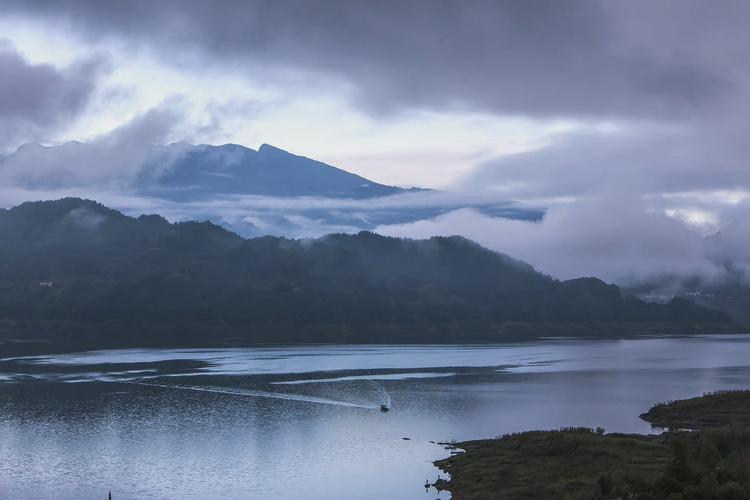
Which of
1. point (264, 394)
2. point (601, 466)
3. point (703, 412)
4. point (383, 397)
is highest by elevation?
point (264, 394)

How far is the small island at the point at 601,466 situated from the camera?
222 ft

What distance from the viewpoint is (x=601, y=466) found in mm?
91500

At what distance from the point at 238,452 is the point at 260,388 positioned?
7574 centimetres

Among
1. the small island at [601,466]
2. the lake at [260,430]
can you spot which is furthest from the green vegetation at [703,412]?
the small island at [601,466]

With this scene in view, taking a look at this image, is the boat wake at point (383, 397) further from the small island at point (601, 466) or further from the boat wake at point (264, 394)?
the small island at point (601, 466)

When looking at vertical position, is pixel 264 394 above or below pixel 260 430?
above

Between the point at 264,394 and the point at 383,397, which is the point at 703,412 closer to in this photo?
the point at 383,397

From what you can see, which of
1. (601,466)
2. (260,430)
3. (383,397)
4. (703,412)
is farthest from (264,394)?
(601,466)

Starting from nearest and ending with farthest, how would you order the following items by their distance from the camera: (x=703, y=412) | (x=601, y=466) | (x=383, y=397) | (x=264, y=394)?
(x=601, y=466), (x=703, y=412), (x=383, y=397), (x=264, y=394)

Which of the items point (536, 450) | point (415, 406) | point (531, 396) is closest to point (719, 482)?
point (536, 450)

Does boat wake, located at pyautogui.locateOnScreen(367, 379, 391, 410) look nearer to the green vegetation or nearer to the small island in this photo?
the small island

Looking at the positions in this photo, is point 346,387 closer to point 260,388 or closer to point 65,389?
point 260,388

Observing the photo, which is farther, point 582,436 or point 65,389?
point 65,389

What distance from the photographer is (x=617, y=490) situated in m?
73.8
